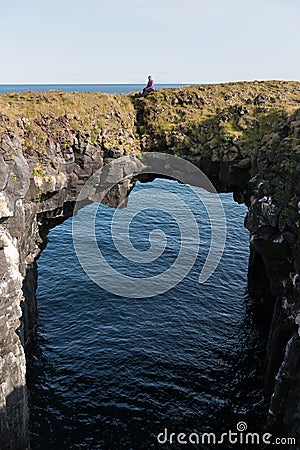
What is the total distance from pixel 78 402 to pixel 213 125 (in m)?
27.8

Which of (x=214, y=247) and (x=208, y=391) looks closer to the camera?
(x=208, y=391)

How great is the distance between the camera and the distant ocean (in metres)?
28.5

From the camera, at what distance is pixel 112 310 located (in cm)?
4184

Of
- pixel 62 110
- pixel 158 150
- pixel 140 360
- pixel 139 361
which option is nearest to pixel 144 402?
pixel 139 361

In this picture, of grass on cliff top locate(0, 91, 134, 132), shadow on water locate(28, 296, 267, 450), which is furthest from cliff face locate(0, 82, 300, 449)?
shadow on water locate(28, 296, 267, 450)

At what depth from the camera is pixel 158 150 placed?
40.5m

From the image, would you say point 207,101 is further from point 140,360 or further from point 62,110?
point 140,360

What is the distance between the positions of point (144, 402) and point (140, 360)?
15.7 feet

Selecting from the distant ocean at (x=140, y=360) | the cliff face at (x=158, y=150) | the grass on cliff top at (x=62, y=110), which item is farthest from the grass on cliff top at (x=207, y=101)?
the distant ocean at (x=140, y=360)

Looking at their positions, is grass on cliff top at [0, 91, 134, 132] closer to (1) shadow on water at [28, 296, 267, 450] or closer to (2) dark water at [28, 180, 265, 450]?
(2) dark water at [28, 180, 265, 450]

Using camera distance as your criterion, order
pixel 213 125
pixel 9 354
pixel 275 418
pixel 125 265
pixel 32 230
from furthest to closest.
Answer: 1. pixel 125 265
2. pixel 213 125
3. pixel 32 230
4. pixel 275 418
5. pixel 9 354

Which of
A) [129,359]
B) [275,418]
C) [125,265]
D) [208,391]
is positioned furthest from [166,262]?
[275,418]

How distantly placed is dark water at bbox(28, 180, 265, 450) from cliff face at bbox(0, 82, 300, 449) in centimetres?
280

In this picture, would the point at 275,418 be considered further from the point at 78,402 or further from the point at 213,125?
the point at 213,125
